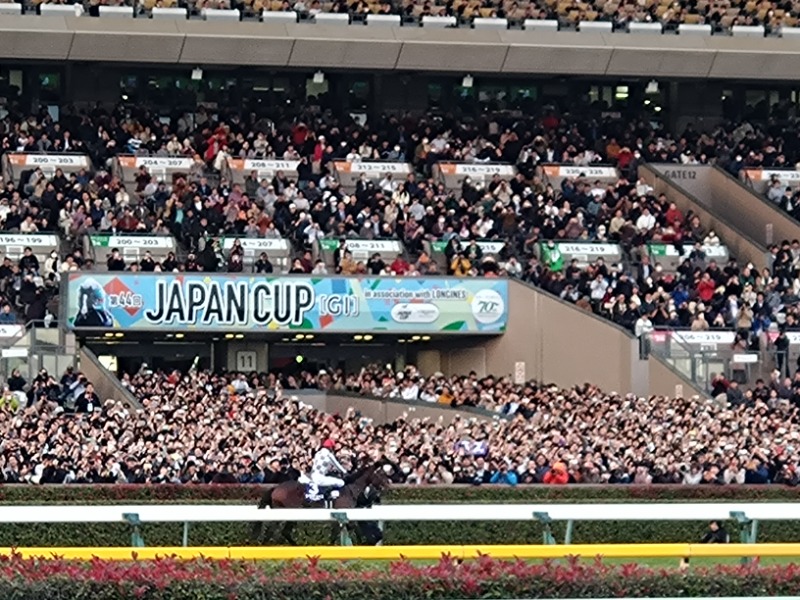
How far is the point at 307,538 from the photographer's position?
1072 inches

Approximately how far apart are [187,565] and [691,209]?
3455cm

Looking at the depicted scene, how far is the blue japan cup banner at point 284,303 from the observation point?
42531 mm

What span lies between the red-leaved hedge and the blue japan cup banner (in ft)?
83.1

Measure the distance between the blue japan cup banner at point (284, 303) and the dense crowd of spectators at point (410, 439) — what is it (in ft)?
12.1

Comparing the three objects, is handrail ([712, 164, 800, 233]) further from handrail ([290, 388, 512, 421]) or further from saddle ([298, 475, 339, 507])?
saddle ([298, 475, 339, 507])

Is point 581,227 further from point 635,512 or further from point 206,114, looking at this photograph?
point 635,512

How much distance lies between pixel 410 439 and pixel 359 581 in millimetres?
16913

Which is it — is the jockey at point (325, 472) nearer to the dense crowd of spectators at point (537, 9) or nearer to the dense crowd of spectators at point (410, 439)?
the dense crowd of spectators at point (410, 439)

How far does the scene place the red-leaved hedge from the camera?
16.5m

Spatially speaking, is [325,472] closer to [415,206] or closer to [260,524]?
[260,524]

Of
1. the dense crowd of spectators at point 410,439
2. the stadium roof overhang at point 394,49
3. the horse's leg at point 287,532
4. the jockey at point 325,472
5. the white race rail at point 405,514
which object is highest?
the stadium roof overhang at point 394,49

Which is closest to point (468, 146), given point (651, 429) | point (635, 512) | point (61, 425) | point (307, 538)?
point (651, 429)

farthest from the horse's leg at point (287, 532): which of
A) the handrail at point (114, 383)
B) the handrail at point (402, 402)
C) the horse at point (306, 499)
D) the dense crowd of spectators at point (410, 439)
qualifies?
the handrail at point (402, 402)

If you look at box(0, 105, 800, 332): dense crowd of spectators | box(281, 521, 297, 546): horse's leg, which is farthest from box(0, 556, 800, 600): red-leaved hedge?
box(0, 105, 800, 332): dense crowd of spectators
